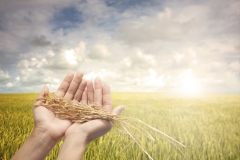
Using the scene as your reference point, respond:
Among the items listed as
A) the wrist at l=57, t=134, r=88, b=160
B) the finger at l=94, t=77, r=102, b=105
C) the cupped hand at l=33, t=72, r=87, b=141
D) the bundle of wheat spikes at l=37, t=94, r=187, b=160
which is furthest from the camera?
the finger at l=94, t=77, r=102, b=105

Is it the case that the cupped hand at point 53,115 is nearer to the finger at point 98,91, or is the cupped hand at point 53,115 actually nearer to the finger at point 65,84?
the finger at point 65,84

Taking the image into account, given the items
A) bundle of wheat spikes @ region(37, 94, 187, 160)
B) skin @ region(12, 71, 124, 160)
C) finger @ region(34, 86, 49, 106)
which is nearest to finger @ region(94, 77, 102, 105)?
skin @ region(12, 71, 124, 160)

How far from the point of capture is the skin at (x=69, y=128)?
7.23 ft

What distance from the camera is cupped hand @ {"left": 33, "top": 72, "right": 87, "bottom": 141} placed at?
8.38 ft

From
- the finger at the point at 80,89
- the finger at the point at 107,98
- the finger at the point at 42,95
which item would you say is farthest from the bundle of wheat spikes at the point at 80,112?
the finger at the point at 80,89

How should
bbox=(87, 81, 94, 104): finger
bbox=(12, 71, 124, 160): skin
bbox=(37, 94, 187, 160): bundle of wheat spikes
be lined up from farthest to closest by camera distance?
bbox=(87, 81, 94, 104): finger → bbox=(37, 94, 187, 160): bundle of wheat spikes → bbox=(12, 71, 124, 160): skin

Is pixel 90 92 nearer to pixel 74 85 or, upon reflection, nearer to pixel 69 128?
pixel 74 85

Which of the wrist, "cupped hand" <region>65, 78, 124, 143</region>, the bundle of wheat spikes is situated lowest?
the wrist

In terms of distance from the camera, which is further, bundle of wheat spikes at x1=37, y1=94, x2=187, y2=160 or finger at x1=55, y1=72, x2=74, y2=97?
finger at x1=55, y1=72, x2=74, y2=97

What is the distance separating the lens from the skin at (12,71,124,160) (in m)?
2.21

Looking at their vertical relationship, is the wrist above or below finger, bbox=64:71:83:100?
below

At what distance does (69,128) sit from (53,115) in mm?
452

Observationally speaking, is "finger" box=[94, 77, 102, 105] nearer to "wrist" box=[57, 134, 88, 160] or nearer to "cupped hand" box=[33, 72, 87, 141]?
"cupped hand" box=[33, 72, 87, 141]

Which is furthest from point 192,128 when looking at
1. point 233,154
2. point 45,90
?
point 45,90
